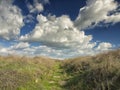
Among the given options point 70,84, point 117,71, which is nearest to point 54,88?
point 70,84

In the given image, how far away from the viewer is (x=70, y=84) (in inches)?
596

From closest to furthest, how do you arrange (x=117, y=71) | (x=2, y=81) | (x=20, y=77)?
(x=117, y=71), (x=2, y=81), (x=20, y=77)

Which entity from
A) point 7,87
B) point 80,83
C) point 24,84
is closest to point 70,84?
point 80,83

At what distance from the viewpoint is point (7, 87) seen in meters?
13.7

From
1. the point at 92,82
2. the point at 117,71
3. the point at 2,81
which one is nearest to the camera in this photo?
the point at 117,71

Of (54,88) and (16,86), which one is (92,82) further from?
(16,86)

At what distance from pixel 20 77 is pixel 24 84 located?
1.42 m

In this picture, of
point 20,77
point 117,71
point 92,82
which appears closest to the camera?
point 117,71

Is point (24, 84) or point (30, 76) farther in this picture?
point (30, 76)

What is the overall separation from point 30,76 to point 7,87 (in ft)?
9.99

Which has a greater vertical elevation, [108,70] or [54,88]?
[108,70]

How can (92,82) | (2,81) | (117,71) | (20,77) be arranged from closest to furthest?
(117,71) < (92,82) < (2,81) < (20,77)

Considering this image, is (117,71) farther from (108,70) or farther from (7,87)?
(7,87)

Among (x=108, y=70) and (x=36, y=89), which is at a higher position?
(x=108, y=70)
